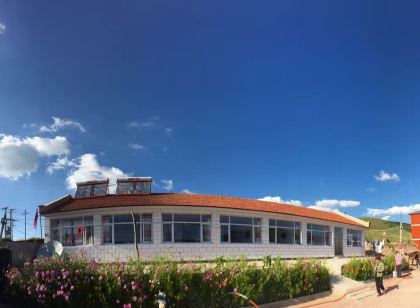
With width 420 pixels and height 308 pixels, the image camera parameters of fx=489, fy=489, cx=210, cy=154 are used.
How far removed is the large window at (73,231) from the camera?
2919 centimetres

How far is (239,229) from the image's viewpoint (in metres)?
30.9

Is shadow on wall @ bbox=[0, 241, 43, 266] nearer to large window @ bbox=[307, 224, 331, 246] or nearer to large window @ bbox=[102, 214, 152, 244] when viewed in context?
large window @ bbox=[102, 214, 152, 244]

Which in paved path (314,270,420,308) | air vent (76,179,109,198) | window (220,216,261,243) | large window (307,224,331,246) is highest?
air vent (76,179,109,198)

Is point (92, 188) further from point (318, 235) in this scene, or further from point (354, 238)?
point (354, 238)

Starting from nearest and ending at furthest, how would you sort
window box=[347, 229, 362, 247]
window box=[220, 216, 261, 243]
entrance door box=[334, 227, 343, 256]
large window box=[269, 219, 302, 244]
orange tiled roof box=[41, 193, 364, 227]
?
orange tiled roof box=[41, 193, 364, 227]
window box=[220, 216, 261, 243]
large window box=[269, 219, 302, 244]
entrance door box=[334, 227, 343, 256]
window box=[347, 229, 362, 247]

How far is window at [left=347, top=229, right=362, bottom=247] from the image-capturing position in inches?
1710

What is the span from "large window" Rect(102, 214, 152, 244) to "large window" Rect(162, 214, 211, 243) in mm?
976

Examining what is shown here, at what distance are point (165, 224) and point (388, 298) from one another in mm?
12614

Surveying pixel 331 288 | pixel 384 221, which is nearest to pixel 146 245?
pixel 331 288

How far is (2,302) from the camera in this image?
1559 cm

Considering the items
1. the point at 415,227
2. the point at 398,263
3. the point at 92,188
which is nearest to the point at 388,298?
the point at 398,263

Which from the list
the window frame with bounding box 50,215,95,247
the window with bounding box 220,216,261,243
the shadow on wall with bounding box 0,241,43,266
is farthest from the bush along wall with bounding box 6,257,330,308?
the window frame with bounding box 50,215,95,247

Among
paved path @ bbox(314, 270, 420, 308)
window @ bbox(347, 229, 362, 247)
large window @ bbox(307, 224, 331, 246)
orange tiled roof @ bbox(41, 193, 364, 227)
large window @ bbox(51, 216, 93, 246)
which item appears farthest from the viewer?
window @ bbox(347, 229, 362, 247)

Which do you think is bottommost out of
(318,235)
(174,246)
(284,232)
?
(318,235)
